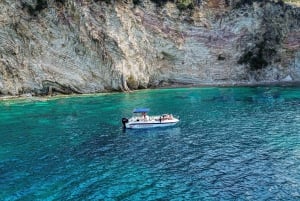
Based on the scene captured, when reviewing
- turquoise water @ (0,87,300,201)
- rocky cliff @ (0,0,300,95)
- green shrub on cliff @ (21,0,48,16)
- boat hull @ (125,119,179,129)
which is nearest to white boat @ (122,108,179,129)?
boat hull @ (125,119,179,129)

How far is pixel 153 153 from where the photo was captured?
42.5m

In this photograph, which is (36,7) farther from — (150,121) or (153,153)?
(153,153)

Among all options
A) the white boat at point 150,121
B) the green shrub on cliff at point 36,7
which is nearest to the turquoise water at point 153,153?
the white boat at point 150,121

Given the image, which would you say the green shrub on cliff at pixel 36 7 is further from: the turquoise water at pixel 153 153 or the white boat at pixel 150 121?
the white boat at pixel 150 121

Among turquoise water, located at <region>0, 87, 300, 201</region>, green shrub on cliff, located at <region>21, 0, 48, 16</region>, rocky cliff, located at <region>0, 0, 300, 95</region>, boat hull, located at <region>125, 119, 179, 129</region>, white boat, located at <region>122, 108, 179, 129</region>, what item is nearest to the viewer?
turquoise water, located at <region>0, 87, 300, 201</region>

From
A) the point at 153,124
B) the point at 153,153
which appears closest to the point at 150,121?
the point at 153,124

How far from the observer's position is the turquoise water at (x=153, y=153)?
3231 cm

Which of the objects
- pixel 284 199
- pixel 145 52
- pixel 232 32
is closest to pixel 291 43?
pixel 232 32

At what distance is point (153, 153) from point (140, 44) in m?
59.5

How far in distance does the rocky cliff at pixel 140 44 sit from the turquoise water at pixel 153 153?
1620 centimetres

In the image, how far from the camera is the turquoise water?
3231 cm

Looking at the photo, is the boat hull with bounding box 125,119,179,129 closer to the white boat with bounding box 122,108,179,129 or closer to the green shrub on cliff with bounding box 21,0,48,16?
the white boat with bounding box 122,108,179,129

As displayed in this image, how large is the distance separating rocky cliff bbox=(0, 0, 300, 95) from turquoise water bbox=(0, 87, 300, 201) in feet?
53.1

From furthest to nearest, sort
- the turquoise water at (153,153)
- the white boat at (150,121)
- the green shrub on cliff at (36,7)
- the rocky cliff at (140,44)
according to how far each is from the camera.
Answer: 1. the green shrub on cliff at (36,7)
2. the rocky cliff at (140,44)
3. the white boat at (150,121)
4. the turquoise water at (153,153)
